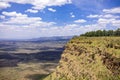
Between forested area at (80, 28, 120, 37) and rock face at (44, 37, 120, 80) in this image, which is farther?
forested area at (80, 28, 120, 37)

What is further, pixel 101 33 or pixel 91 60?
pixel 101 33

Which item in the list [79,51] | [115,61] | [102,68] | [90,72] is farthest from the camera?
[79,51]

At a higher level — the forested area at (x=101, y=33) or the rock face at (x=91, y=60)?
the forested area at (x=101, y=33)

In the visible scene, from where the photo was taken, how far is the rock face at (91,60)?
101938 mm

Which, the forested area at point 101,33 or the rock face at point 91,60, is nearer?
the rock face at point 91,60

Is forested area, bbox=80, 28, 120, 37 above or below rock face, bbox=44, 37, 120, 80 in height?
above

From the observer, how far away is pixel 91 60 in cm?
11700

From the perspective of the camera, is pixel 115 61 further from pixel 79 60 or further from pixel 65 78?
pixel 65 78

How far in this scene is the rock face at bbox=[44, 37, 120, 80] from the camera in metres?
102

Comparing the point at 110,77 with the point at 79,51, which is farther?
the point at 79,51

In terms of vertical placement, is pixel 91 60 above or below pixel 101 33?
below

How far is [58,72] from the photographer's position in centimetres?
14525

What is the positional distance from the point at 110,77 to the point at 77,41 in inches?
1692

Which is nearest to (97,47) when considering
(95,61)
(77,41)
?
(95,61)
